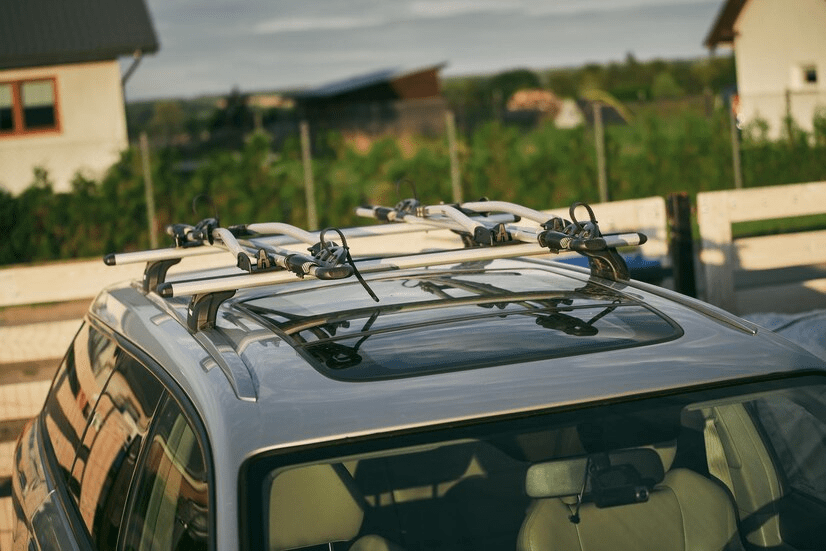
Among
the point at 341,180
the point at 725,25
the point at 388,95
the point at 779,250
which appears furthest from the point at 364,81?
Result: the point at 779,250

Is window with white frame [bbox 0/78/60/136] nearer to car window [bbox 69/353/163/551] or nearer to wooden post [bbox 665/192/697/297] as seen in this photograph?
wooden post [bbox 665/192/697/297]

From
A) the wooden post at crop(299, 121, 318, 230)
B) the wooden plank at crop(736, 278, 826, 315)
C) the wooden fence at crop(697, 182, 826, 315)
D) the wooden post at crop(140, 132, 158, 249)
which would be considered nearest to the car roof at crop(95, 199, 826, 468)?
the wooden fence at crop(697, 182, 826, 315)

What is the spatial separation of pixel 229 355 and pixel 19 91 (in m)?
26.8

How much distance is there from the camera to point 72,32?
27.5 metres

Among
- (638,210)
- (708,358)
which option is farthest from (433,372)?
(638,210)

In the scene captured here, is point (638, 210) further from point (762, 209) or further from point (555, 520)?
point (555, 520)

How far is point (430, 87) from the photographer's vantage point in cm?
5475

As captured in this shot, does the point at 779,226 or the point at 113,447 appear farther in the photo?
the point at 779,226

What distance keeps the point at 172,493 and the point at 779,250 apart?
721 cm

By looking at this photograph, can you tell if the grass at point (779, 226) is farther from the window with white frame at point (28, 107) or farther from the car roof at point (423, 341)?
the car roof at point (423, 341)

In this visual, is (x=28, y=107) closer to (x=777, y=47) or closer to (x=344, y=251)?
(x=777, y=47)

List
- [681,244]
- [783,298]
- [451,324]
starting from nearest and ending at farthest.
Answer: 1. [451,324]
2. [681,244]
3. [783,298]

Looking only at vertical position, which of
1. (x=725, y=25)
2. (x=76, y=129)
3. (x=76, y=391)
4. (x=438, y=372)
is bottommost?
(x=76, y=391)

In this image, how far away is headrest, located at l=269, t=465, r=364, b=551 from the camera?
2.40 meters
